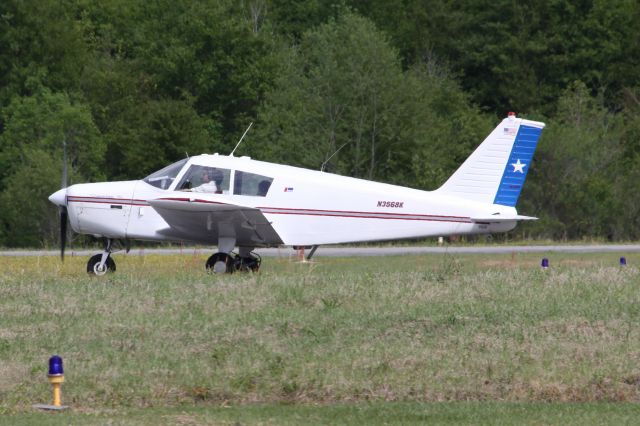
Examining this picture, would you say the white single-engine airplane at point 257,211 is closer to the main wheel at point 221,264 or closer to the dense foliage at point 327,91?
the main wheel at point 221,264

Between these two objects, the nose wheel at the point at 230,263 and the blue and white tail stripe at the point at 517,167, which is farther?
the blue and white tail stripe at the point at 517,167

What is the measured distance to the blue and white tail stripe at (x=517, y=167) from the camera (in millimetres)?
21469

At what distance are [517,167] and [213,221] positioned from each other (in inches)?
204

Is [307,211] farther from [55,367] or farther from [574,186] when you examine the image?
[574,186]

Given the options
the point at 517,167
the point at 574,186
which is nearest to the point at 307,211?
the point at 517,167

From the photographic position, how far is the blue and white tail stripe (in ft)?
70.4

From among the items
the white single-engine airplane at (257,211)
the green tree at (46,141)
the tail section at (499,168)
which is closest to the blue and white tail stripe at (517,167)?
the tail section at (499,168)

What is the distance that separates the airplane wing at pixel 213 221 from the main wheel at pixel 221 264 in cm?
32

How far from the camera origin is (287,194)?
2047 centimetres

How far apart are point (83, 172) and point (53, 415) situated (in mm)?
39716

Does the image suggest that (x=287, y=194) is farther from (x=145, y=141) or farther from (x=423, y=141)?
(x=145, y=141)

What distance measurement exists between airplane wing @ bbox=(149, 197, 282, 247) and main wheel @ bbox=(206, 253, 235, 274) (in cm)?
32

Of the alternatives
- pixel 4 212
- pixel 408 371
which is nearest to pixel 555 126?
pixel 4 212

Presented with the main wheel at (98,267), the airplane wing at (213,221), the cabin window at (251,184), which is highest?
the cabin window at (251,184)
